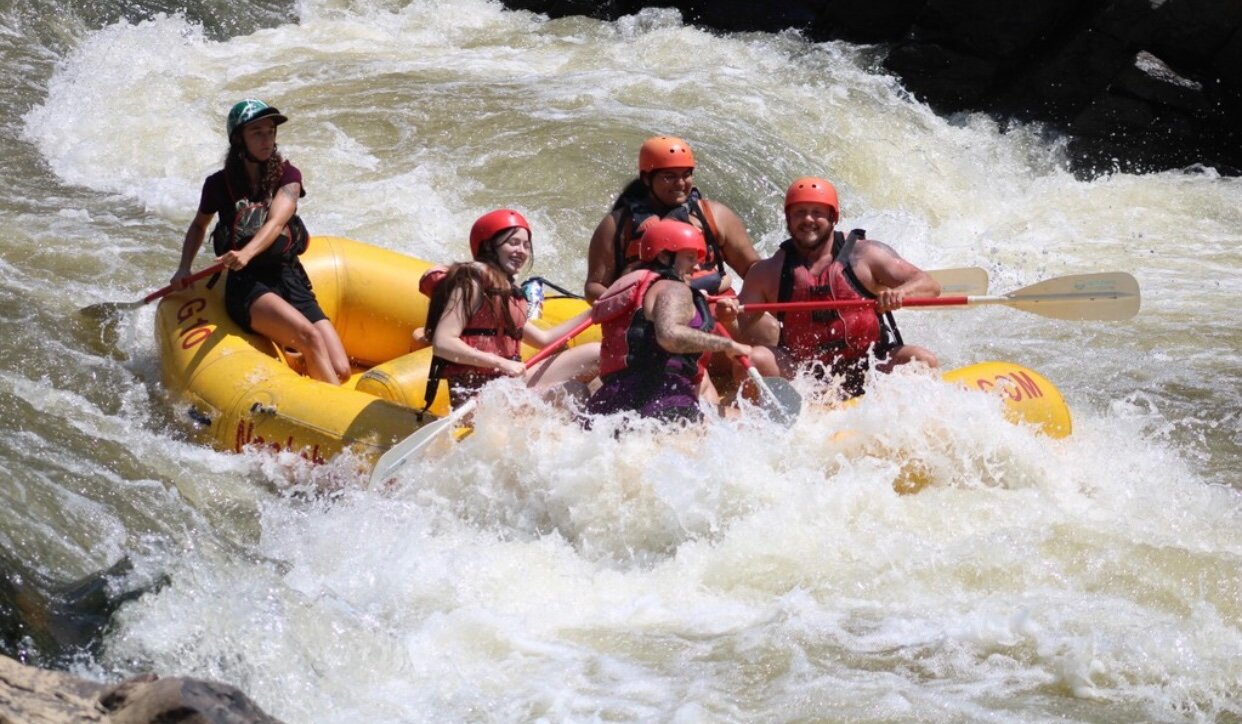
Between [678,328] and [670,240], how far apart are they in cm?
37

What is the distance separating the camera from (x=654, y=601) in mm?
5277

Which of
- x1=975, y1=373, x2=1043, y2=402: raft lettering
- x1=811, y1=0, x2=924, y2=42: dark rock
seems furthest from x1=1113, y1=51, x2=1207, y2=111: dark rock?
x1=975, y1=373, x2=1043, y2=402: raft lettering

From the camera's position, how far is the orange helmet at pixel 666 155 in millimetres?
6594

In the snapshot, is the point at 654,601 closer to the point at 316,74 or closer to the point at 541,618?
the point at 541,618

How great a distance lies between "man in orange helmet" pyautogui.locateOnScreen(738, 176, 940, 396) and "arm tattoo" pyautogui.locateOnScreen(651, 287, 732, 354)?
0.59 m

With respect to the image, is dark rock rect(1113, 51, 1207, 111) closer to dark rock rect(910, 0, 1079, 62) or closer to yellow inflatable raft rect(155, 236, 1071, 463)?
dark rock rect(910, 0, 1079, 62)

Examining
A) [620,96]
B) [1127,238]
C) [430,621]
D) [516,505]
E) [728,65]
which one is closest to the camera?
[430,621]

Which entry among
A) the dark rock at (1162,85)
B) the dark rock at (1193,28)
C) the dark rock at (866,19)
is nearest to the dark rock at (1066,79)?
the dark rock at (1162,85)

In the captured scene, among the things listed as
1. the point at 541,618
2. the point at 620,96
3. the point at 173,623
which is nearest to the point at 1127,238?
the point at 620,96

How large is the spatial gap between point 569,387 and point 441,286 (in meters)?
0.64

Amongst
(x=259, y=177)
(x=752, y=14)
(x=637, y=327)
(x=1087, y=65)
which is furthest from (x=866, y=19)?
(x=637, y=327)

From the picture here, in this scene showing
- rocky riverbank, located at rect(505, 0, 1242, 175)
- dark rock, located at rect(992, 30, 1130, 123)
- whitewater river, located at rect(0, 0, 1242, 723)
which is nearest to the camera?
whitewater river, located at rect(0, 0, 1242, 723)

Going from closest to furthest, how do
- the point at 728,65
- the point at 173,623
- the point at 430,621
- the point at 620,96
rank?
→ the point at 173,623, the point at 430,621, the point at 620,96, the point at 728,65

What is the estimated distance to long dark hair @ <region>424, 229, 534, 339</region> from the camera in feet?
20.0
